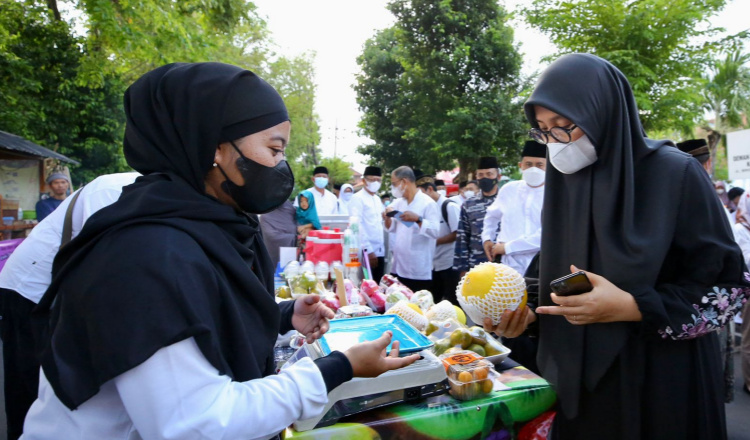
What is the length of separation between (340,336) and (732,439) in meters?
3.28

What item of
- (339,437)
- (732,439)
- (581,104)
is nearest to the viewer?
(339,437)

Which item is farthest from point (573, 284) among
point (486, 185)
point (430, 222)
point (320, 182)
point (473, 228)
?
point (320, 182)

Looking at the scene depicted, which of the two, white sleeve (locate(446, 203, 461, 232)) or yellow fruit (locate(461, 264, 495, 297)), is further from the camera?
white sleeve (locate(446, 203, 461, 232))

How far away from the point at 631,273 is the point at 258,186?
1.19 meters

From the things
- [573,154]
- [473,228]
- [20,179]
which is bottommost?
[473,228]

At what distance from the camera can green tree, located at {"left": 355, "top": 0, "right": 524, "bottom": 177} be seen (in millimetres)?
17281

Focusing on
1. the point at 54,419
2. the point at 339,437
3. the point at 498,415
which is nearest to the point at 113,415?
the point at 54,419

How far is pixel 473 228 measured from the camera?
5.34 metres

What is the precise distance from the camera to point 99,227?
0.97 metres

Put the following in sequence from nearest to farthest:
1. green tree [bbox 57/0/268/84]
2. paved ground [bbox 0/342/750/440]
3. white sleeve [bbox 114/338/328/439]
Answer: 1. white sleeve [bbox 114/338/328/439]
2. paved ground [bbox 0/342/750/440]
3. green tree [bbox 57/0/268/84]

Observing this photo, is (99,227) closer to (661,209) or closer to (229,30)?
(661,209)

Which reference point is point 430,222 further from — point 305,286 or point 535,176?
point 305,286

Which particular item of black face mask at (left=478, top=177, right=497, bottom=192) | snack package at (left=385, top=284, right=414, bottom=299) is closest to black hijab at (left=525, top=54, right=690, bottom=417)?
snack package at (left=385, top=284, right=414, bottom=299)

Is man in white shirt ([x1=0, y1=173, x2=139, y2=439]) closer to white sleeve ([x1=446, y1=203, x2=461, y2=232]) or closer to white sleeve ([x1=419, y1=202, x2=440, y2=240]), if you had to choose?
white sleeve ([x1=419, y1=202, x2=440, y2=240])
